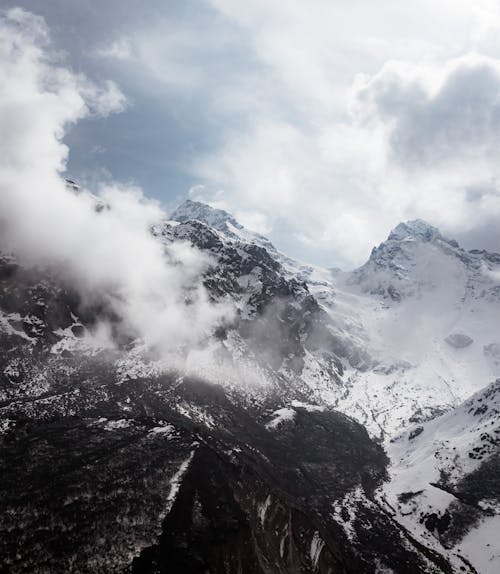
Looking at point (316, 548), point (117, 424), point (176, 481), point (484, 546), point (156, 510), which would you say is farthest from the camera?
point (117, 424)

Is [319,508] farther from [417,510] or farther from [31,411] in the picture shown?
[31,411]

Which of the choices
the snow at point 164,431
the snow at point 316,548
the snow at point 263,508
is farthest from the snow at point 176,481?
the snow at point 316,548

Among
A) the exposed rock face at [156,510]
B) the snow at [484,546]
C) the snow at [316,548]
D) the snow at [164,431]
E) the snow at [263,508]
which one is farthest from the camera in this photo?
the snow at [164,431]

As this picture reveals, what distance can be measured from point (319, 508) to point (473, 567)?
169ft

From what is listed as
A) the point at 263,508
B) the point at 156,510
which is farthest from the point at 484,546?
the point at 156,510

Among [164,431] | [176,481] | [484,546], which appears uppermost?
[164,431]

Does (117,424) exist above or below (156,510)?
above

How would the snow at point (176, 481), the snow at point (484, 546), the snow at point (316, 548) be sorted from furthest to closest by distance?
1. the snow at point (484, 546)
2. the snow at point (316, 548)
3. the snow at point (176, 481)

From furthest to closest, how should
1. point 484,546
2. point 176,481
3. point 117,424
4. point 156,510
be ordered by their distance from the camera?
point 117,424
point 484,546
point 176,481
point 156,510

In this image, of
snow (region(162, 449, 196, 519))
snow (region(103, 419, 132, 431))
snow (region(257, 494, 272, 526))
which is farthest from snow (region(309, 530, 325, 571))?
snow (region(103, 419, 132, 431))

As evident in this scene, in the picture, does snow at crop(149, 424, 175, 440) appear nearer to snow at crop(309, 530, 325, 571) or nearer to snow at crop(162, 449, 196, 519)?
snow at crop(162, 449, 196, 519)

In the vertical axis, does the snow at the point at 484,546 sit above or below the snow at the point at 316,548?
below

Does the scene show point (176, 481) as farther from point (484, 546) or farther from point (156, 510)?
point (484, 546)

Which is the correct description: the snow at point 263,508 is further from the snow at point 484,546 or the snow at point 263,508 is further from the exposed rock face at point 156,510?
the snow at point 484,546
